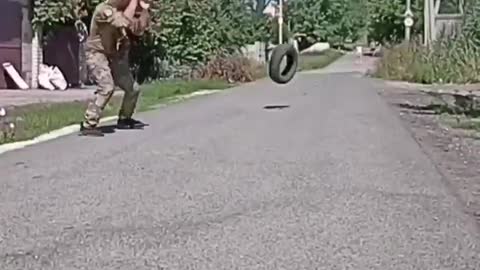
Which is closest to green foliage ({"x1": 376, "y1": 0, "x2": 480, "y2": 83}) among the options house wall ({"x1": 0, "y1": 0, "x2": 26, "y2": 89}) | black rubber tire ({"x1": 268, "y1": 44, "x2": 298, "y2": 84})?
house wall ({"x1": 0, "y1": 0, "x2": 26, "y2": 89})

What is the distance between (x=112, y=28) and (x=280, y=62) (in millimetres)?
8596

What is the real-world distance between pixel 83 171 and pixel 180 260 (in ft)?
13.4

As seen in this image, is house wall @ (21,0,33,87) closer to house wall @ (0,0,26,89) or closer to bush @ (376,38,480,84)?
house wall @ (0,0,26,89)

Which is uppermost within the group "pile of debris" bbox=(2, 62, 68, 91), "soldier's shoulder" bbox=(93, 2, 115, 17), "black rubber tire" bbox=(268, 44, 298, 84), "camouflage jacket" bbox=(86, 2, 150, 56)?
"soldier's shoulder" bbox=(93, 2, 115, 17)

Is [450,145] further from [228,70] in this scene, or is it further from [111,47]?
[228,70]

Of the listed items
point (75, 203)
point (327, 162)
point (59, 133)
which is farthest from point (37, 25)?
point (75, 203)

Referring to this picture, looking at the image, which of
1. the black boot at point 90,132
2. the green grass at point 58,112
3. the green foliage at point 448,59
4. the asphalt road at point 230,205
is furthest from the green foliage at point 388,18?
the asphalt road at point 230,205

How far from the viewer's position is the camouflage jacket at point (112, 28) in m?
13.6

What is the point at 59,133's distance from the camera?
14.9m

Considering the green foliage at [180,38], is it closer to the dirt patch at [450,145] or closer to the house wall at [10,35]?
the house wall at [10,35]

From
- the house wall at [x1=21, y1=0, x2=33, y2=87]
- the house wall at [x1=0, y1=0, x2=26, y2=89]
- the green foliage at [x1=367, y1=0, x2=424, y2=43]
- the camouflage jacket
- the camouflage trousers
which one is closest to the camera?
the camouflage jacket

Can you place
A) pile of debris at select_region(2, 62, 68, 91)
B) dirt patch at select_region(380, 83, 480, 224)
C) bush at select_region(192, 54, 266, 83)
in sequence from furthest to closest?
bush at select_region(192, 54, 266, 83)
pile of debris at select_region(2, 62, 68, 91)
dirt patch at select_region(380, 83, 480, 224)

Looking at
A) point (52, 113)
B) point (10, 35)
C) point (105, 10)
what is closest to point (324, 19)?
point (10, 35)

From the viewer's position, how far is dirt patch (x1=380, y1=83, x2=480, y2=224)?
9.62m
